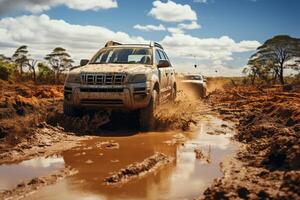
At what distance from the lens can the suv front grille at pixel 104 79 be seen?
857cm

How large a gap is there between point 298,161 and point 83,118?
16.3 feet

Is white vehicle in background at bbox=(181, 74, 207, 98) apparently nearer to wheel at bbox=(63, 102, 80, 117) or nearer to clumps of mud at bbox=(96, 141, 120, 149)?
wheel at bbox=(63, 102, 80, 117)

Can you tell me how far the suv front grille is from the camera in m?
8.57

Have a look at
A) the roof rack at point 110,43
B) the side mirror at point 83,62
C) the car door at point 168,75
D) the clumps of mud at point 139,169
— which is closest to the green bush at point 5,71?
the roof rack at point 110,43

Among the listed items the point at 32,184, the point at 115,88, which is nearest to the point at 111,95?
the point at 115,88

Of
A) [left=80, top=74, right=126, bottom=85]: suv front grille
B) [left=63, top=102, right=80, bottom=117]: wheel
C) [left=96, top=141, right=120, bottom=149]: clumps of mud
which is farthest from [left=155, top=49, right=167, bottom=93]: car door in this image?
[left=96, top=141, right=120, bottom=149]: clumps of mud

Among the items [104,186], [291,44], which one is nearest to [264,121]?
[104,186]

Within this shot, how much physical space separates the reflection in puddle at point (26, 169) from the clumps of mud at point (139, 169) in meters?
0.93

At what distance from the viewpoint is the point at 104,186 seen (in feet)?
15.3

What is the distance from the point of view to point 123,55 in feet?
32.4

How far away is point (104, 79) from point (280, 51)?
37.6 m

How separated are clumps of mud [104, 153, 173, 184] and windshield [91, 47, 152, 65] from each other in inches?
151

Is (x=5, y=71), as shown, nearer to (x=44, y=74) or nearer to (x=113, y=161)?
(x=44, y=74)

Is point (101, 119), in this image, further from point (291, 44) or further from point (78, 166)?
point (291, 44)
